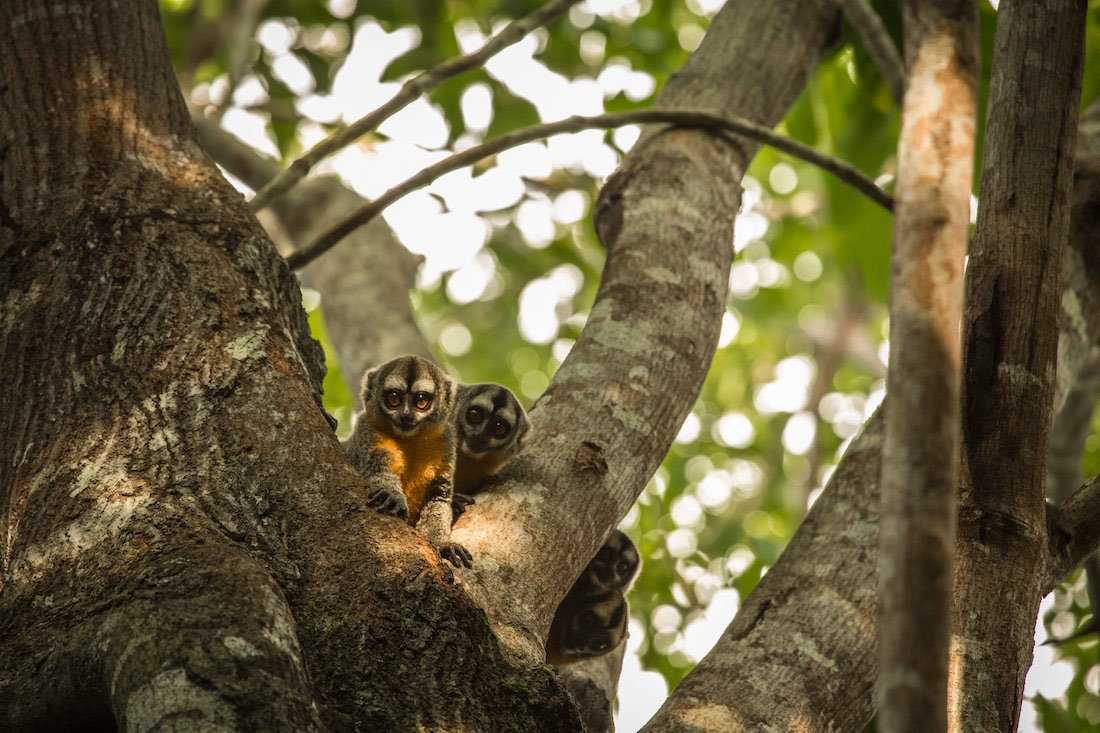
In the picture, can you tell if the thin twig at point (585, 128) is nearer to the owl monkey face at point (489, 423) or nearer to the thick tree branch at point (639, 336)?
the thick tree branch at point (639, 336)

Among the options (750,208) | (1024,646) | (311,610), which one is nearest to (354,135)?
(311,610)

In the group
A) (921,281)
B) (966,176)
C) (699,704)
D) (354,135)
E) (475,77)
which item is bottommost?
(699,704)

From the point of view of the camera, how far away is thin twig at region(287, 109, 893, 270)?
4.12 metres

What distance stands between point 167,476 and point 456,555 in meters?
0.69

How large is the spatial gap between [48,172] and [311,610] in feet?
4.86

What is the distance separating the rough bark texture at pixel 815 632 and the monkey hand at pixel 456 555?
61 cm

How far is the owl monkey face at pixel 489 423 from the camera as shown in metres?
4.73

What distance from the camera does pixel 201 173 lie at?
10.7ft

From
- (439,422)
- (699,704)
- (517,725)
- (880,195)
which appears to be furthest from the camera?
(439,422)

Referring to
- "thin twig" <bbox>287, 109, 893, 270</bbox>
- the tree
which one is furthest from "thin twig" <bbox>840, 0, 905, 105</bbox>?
the tree

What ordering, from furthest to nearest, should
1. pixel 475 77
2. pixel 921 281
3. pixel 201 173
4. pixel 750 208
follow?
pixel 750 208 < pixel 475 77 < pixel 201 173 < pixel 921 281

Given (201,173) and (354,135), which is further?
(354,135)

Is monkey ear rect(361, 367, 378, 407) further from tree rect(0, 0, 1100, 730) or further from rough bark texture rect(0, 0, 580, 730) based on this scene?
rough bark texture rect(0, 0, 580, 730)

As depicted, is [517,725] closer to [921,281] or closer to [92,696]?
[92,696]
